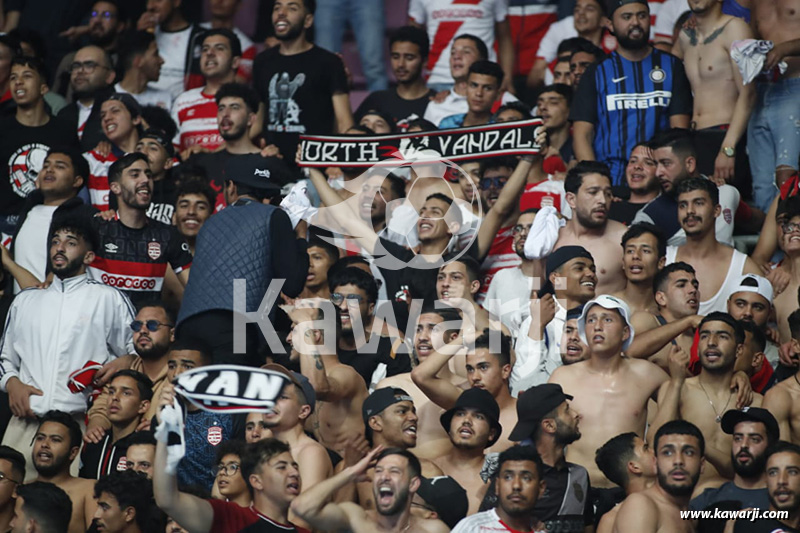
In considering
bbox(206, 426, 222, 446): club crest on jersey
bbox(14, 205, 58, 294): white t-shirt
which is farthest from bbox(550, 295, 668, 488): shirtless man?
bbox(14, 205, 58, 294): white t-shirt

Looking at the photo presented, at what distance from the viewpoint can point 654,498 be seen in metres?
A: 8.09

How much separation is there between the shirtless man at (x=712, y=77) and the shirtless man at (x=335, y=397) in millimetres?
3557

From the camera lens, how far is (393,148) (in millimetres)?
10969

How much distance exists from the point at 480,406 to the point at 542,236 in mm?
1813

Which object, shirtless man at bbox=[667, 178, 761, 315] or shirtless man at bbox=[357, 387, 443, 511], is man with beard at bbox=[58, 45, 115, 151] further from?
shirtless man at bbox=[667, 178, 761, 315]

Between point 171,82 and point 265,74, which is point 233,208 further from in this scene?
point 171,82

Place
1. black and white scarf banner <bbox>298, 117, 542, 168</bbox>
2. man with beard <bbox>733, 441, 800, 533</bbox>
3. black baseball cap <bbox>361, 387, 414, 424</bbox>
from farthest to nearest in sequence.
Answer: black and white scarf banner <bbox>298, 117, 542, 168</bbox>
black baseball cap <bbox>361, 387, 414, 424</bbox>
man with beard <bbox>733, 441, 800, 533</bbox>

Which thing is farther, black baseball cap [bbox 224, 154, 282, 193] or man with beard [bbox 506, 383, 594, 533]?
black baseball cap [bbox 224, 154, 282, 193]

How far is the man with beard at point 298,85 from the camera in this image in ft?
39.3

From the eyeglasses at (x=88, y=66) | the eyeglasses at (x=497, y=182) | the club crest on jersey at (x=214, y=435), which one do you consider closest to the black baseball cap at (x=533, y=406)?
the club crest on jersey at (x=214, y=435)

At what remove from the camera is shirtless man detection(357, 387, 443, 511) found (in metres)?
8.59

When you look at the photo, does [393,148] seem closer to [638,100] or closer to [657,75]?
[638,100]

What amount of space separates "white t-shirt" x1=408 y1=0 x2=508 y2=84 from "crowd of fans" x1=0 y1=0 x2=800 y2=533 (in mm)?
28

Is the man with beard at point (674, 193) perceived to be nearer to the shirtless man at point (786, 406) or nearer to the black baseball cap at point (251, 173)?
the shirtless man at point (786, 406)
